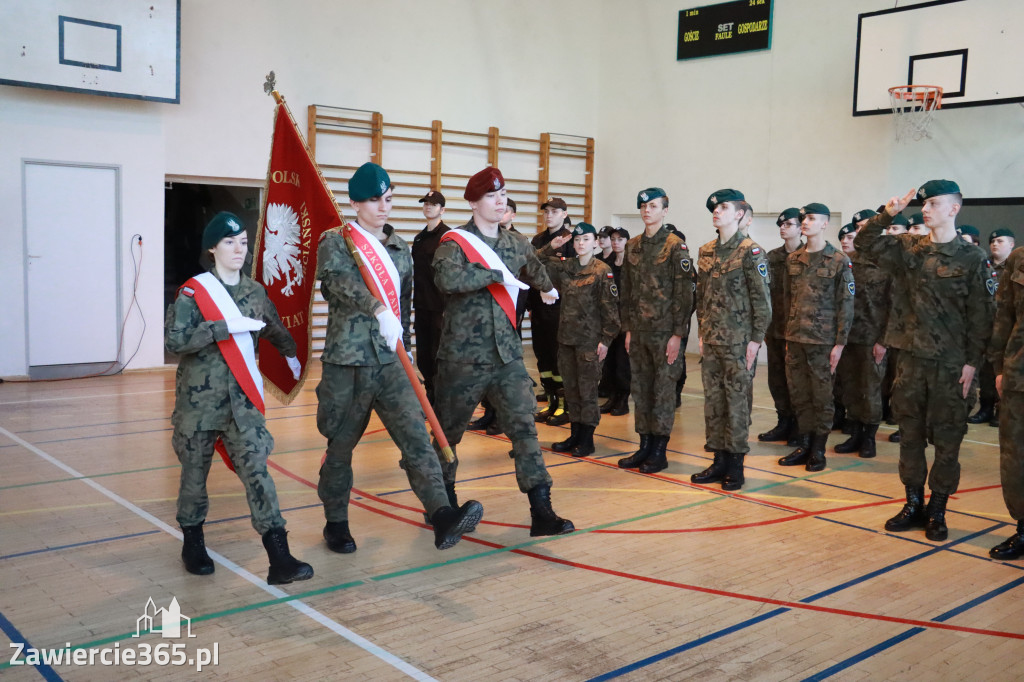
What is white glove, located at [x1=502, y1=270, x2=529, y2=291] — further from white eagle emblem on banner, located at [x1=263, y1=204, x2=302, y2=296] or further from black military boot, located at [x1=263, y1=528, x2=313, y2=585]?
black military boot, located at [x1=263, y1=528, x2=313, y2=585]

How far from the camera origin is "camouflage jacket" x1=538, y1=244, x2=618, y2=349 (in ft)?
20.6

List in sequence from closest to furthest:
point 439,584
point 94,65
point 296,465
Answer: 1. point 439,584
2. point 296,465
3. point 94,65

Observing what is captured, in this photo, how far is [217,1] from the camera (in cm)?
998

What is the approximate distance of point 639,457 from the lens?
19.4 feet

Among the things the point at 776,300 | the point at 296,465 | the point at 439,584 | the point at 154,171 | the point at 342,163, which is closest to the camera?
the point at 439,584

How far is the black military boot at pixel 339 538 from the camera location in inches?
161

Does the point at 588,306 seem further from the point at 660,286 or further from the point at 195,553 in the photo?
the point at 195,553

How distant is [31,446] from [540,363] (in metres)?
3.79

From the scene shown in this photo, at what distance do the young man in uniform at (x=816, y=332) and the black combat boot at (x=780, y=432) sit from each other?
65 centimetres

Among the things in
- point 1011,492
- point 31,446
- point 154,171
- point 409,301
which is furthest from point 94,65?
point 1011,492

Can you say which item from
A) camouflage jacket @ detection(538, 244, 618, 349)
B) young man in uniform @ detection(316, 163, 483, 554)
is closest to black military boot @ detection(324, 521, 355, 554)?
young man in uniform @ detection(316, 163, 483, 554)

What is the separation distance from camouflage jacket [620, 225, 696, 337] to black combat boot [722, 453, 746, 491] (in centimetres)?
80

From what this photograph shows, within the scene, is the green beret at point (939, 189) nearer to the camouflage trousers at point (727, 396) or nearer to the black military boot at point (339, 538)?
Result: the camouflage trousers at point (727, 396)

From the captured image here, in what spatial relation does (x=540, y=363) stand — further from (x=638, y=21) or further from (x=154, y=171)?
(x=638, y=21)
